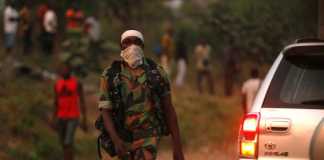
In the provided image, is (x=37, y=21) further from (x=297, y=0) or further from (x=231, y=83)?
(x=297, y=0)

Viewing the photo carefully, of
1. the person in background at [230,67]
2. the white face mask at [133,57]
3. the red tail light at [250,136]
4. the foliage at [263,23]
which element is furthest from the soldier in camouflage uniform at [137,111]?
the person in background at [230,67]

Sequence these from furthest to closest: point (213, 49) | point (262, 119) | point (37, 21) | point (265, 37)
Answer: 1. point (213, 49)
2. point (37, 21)
3. point (265, 37)
4. point (262, 119)

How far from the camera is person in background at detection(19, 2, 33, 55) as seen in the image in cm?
2258

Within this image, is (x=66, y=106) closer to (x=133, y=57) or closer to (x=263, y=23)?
(x=263, y=23)

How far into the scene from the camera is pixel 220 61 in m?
33.4

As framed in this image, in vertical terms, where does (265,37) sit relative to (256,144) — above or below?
above

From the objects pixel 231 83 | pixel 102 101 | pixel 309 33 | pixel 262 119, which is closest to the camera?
pixel 262 119

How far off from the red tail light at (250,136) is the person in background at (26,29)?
14985 mm

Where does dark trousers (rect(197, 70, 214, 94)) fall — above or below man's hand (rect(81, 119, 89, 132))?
above

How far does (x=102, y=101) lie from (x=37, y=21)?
17135 millimetres

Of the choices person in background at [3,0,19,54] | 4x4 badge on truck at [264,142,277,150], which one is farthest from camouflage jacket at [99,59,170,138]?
person in background at [3,0,19,54]

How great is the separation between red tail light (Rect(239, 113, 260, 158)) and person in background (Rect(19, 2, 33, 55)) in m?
15.0

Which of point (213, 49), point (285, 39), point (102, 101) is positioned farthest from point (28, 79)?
point (102, 101)

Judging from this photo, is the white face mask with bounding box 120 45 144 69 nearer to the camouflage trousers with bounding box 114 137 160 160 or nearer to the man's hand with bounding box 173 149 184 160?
the camouflage trousers with bounding box 114 137 160 160
